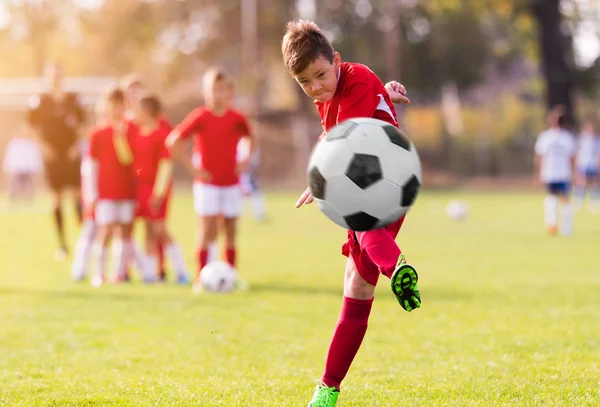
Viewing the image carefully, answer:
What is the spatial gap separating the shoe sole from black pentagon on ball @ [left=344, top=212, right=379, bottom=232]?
1.01ft

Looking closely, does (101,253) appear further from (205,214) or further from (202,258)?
(205,214)

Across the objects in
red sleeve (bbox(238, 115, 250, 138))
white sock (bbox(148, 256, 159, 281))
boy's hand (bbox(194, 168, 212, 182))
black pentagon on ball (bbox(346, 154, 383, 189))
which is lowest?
white sock (bbox(148, 256, 159, 281))

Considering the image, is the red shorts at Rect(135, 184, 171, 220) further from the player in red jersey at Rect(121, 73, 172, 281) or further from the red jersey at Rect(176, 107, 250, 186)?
the red jersey at Rect(176, 107, 250, 186)

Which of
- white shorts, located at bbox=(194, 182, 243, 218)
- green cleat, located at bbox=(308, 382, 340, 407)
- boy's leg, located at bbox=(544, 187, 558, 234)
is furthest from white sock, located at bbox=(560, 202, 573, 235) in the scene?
green cleat, located at bbox=(308, 382, 340, 407)

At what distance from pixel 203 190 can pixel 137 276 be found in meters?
2.04

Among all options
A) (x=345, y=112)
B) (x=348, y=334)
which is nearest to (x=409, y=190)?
(x=345, y=112)

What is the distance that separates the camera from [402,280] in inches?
132

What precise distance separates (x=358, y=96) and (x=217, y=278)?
15.4 ft

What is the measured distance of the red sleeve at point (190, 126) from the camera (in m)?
8.03

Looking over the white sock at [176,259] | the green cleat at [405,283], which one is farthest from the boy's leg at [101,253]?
the green cleat at [405,283]

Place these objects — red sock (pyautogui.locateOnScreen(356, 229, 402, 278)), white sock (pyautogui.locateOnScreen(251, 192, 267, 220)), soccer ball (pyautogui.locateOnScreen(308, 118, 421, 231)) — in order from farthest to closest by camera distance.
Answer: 1. white sock (pyautogui.locateOnScreen(251, 192, 267, 220))
2. soccer ball (pyautogui.locateOnScreen(308, 118, 421, 231))
3. red sock (pyautogui.locateOnScreen(356, 229, 402, 278))

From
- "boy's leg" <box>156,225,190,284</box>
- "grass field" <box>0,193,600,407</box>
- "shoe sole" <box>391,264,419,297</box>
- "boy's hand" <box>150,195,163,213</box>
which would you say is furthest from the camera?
"boy's leg" <box>156,225,190,284</box>

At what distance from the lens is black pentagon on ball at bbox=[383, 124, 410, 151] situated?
144 inches

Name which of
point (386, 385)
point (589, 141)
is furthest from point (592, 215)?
point (386, 385)
